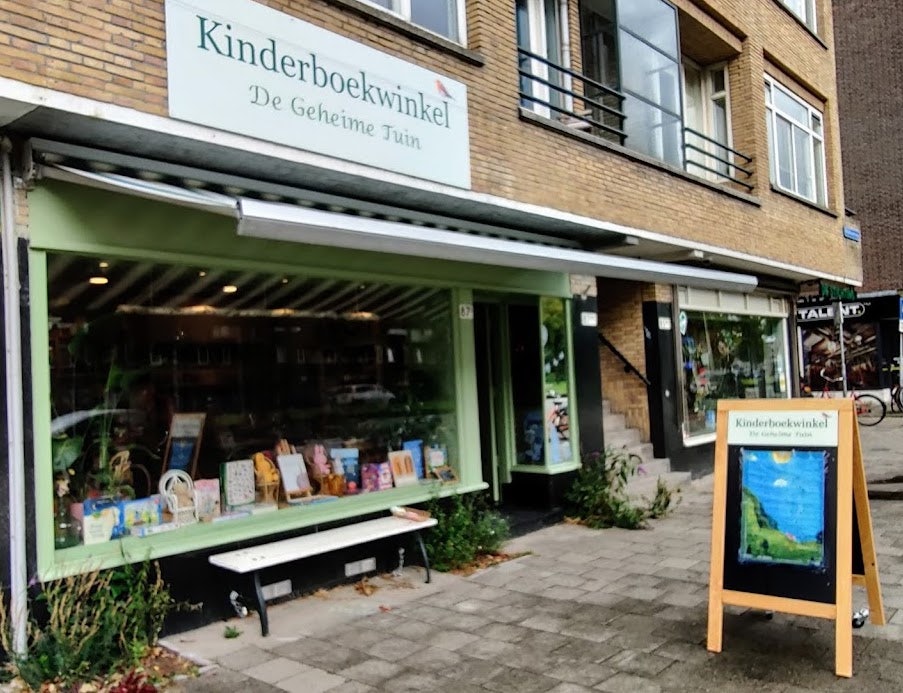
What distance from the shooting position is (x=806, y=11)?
15.5 m

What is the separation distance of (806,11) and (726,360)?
7.55 meters

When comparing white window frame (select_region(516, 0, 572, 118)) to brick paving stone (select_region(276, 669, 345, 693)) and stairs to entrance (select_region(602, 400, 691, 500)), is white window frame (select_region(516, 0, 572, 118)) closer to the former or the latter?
stairs to entrance (select_region(602, 400, 691, 500))

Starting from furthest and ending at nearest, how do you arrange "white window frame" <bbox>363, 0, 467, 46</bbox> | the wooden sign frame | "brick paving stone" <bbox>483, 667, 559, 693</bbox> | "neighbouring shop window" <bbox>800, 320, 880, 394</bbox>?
"neighbouring shop window" <bbox>800, 320, 880, 394</bbox> → "white window frame" <bbox>363, 0, 467, 46</bbox> → the wooden sign frame → "brick paving stone" <bbox>483, 667, 559, 693</bbox>

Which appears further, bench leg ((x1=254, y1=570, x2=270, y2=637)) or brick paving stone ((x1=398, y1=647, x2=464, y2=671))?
bench leg ((x1=254, y1=570, x2=270, y2=637))

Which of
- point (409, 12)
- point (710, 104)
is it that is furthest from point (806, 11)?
point (409, 12)

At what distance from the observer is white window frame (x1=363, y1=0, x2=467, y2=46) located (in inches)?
262

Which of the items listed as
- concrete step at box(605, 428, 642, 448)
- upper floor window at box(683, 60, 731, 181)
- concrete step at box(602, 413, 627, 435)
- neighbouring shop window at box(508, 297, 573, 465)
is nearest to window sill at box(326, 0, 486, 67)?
neighbouring shop window at box(508, 297, 573, 465)

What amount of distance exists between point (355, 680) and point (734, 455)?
2590mm

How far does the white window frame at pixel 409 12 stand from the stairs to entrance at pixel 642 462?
514 centimetres

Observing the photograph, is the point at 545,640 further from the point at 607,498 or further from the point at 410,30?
the point at 410,30

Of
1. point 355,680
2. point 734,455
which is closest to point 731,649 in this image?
point 734,455

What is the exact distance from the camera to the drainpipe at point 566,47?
934cm

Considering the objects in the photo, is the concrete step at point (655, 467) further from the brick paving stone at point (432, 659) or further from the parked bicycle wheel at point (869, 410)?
the parked bicycle wheel at point (869, 410)

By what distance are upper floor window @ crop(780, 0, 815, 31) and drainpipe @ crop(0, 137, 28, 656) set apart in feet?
46.5
